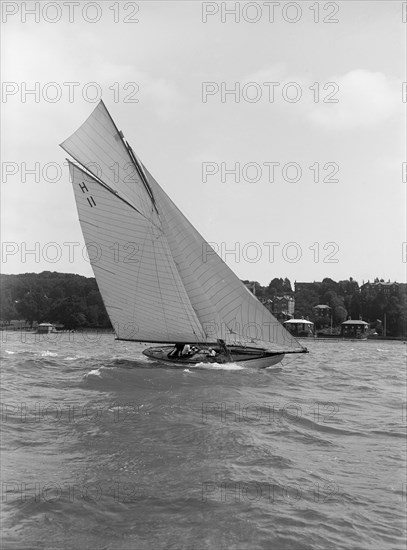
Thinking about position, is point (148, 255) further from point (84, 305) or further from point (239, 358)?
point (84, 305)

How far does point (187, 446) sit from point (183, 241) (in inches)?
634

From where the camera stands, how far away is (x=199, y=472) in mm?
9414

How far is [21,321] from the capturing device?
121938 millimetres

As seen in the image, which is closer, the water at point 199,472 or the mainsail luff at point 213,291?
the water at point 199,472

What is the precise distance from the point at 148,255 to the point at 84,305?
3407 inches

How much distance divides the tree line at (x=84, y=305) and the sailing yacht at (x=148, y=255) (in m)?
81.0

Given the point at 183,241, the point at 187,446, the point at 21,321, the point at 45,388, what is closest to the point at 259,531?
the point at 187,446


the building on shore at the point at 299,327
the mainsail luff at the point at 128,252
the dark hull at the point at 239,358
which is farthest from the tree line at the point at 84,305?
the mainsail luff at the point at 128,252

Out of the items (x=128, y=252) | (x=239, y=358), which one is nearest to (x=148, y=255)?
(x=128, y=252)

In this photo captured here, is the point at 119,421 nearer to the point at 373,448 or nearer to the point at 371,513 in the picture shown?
the point at 373,448

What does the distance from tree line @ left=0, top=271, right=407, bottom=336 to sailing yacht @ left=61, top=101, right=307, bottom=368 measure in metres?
81.0

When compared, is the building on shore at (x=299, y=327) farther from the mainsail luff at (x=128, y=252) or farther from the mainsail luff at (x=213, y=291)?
the mainsail luff at (x=128, y=252)

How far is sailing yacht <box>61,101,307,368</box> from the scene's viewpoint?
2603 centimetres

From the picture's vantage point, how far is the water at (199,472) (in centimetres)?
703
